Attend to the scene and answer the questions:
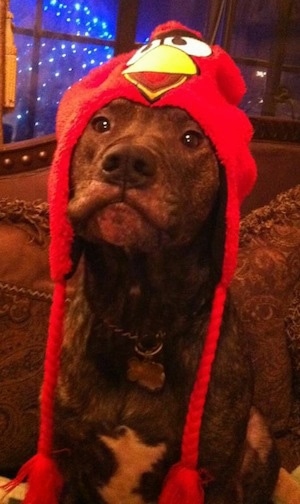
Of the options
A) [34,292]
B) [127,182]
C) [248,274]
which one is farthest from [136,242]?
[248,274]

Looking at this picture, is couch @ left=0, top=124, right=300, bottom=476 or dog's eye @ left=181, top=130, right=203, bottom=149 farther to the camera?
couch @ left=0, top=124, right=300, bottom=476

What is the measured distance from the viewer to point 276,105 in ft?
9.46

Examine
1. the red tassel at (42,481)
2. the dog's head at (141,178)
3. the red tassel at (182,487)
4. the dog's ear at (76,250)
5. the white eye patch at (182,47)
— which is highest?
the white eye patch at (182,47)

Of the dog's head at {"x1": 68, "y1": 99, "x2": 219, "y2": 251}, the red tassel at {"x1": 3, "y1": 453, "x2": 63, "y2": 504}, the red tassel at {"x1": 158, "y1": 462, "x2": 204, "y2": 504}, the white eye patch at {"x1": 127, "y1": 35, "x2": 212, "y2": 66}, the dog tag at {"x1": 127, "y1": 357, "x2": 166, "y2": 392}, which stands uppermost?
the white eye patch at {"x1": 127, "y1": 35, "x2": 212, "y2": 66}

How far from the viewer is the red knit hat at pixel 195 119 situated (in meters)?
1.11

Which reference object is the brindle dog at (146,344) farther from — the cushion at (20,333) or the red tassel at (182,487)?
the cushion at (20,333)

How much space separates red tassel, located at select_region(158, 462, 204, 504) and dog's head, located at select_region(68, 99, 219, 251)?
40 centimetres

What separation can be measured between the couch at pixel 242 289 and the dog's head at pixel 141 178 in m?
0.44

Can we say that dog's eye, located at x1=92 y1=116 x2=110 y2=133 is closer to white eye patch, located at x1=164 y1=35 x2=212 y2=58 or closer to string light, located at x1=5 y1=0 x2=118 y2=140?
white eye patch, located at x1=164 y1=35 x2=212 y2=58


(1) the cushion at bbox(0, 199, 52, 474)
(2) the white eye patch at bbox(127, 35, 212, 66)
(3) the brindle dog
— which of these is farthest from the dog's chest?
(2) the white eye patch at bbox(127, 35, 212, 66)

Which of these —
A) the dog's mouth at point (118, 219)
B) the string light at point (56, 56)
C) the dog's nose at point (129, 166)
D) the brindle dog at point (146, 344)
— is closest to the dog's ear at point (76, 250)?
the brindle dog at point (146, 344)

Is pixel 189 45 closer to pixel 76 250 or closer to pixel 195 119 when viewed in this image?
pixel 195 119

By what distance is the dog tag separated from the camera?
4.00 feet

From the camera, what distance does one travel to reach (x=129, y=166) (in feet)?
3.30
